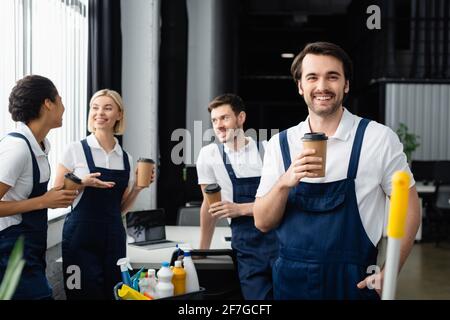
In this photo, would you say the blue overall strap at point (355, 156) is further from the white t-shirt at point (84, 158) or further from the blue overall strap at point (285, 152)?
the white t-shirt at point (84, 158)

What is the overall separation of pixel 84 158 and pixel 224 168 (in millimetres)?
719

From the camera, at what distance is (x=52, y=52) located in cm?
368

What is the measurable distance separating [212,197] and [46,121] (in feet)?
2.51

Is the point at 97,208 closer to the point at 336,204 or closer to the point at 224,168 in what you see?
the point at 224,168

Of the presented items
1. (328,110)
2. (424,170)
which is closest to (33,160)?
(328,110)

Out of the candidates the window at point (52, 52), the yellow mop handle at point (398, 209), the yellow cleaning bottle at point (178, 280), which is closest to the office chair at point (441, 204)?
the window at point (52, 52)

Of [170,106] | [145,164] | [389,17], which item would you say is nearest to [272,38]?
[389,17]

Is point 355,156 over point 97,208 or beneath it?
over

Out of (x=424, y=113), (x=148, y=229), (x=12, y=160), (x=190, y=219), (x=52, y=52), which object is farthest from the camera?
(x=424, y=113)

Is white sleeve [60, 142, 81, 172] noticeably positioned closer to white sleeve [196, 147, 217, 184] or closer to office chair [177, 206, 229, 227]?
→ white sleeve [196, 147, 217, 184]

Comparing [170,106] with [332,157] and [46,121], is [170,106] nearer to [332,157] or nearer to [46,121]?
[46,121]

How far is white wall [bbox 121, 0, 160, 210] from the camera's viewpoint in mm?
4695

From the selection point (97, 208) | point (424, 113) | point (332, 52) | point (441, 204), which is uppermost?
point (424, 113)

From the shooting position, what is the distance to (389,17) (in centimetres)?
1016
